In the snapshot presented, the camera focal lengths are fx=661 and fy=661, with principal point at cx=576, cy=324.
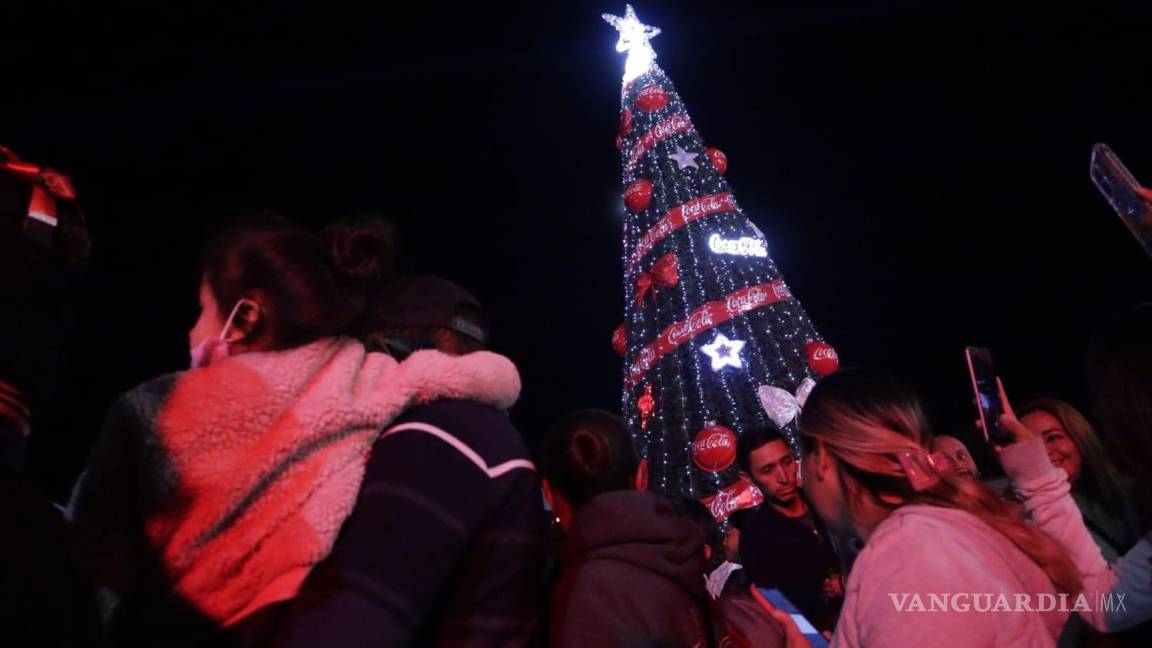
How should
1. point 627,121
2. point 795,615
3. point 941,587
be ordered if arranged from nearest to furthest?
point 941,587, point 795,615, point 627,121

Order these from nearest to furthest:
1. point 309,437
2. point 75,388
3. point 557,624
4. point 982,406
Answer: point 309,437 → point 557,624 → point 982,406 → point 75,388

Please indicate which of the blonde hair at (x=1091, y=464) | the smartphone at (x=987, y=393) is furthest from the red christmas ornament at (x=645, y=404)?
the smartphone at (x=987, y=393)

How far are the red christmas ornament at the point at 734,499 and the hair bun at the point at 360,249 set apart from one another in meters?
8.20

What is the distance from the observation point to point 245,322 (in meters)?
1.50

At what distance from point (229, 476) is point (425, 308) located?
638 millimetres

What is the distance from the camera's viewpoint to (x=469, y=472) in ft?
4.53

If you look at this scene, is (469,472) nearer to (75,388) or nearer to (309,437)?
(309,437)

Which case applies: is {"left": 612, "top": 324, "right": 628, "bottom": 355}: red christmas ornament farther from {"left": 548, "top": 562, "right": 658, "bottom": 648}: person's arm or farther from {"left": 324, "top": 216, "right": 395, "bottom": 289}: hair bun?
{"left": 324, "top": 216, "right": 395, "bottom": 289}: hair bun

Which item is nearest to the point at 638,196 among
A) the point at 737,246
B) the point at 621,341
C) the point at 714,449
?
the point at 737,246

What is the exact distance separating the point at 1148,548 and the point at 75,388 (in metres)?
9.42

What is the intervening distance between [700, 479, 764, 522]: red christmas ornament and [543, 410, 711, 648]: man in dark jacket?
7.28 metres

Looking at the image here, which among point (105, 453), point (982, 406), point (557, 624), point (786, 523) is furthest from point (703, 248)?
point (105, 453)

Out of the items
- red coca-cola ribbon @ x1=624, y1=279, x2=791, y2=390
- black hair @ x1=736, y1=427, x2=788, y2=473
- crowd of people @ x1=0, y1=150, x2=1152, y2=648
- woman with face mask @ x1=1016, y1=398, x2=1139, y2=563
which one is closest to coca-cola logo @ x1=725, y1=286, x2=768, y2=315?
red coca-cola ribbon @ x1=624, y1=279, x2=791, y2=390

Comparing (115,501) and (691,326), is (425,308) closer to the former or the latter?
(115,501)
